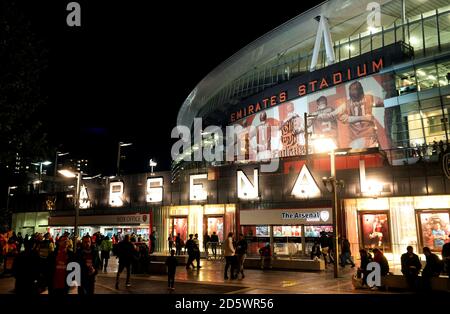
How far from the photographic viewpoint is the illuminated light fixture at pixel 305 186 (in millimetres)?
24719

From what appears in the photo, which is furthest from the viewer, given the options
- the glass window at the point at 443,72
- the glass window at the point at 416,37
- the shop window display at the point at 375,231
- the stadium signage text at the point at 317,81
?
the stadium signage text at the point at 317,81

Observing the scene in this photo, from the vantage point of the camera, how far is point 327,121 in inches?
1487

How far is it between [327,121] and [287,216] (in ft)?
51.0

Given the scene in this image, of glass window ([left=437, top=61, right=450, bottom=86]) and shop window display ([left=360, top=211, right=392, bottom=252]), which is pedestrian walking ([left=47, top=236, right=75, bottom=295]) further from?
glass window ([left=437, top=61, right=450, bottom=86])

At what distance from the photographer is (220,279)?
17375mm

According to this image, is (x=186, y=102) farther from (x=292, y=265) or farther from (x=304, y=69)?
(x=292, y=265)

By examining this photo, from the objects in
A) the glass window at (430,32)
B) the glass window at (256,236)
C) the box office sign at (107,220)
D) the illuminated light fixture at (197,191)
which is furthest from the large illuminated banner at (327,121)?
the box office sign at (107,220)

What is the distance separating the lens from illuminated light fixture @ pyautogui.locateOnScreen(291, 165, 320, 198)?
81.1ft

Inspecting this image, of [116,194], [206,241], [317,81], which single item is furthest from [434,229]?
[116,194]

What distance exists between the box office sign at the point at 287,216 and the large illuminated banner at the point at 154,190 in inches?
320

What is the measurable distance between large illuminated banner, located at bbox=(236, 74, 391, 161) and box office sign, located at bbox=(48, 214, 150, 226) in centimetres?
1607

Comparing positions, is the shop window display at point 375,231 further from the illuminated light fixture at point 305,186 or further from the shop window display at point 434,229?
the illuminated light fixture at point 305,186
